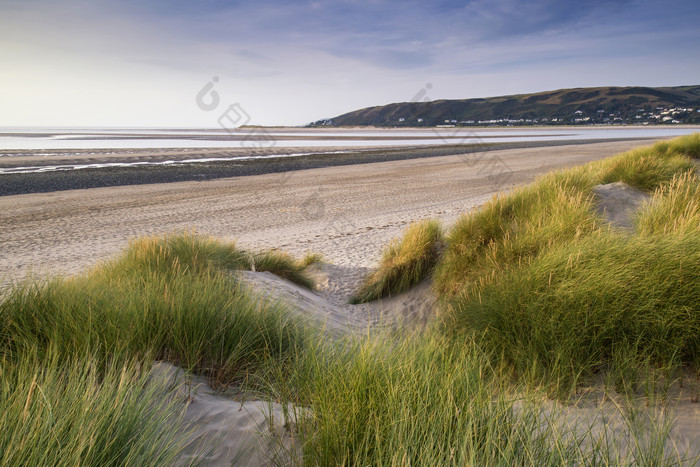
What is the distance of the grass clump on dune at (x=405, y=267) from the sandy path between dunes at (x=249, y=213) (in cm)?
111

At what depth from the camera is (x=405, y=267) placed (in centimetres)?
647

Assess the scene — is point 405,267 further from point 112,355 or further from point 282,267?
point 112,355

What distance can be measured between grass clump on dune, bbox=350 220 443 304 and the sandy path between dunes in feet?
3.64

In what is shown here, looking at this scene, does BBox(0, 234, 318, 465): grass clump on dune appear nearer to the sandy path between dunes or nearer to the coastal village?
the sandy path between dunes

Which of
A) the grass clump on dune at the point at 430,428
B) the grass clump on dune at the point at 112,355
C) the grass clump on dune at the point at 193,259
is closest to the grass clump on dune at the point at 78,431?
the grass clump on dune at the point at 112,355

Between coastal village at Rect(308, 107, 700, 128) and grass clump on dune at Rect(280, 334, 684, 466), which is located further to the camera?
coastal village at Rect(308, 107, 700, 128)

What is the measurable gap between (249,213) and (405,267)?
7664mm

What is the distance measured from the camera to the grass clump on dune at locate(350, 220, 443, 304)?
643 cm

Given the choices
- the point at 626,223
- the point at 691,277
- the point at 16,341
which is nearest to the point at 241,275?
the point at 16,341

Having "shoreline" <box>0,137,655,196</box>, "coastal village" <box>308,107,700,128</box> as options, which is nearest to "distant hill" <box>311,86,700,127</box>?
"coastal village" <box>308,107,700,128</box>

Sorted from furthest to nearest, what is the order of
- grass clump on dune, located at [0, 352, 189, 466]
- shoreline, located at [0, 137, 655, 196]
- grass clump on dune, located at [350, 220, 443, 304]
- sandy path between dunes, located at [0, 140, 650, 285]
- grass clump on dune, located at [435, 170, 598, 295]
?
shoreline, located at [0, 137, 655, 196]
sandy path between dunes, located at [0, 140, 650, 285]
grass clump on dune, located at [350, 220, 443, 304]
grass clump on dune, located at [435, 170, 598, 295]
grass clump on dune, located at [0, 352, 189, 466]

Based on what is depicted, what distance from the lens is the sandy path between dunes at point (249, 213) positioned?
8977 mm

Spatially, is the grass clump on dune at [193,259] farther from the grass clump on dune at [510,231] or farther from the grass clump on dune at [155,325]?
the grass clump on dune at [510,231]

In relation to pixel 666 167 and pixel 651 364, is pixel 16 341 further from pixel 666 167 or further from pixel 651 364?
pixel 666 167
